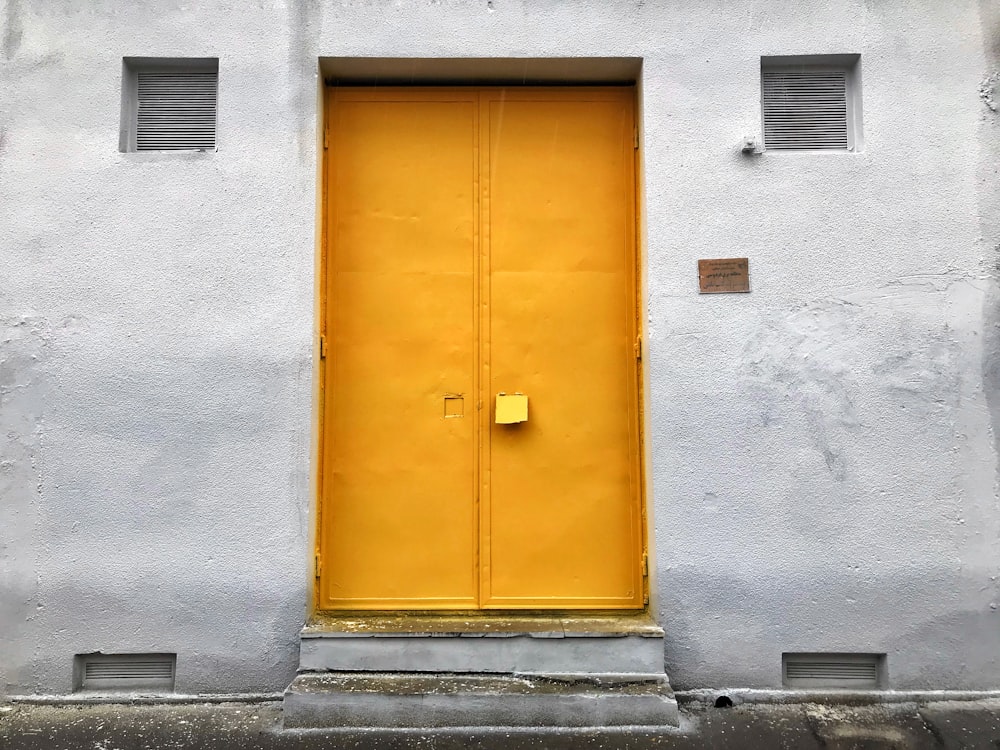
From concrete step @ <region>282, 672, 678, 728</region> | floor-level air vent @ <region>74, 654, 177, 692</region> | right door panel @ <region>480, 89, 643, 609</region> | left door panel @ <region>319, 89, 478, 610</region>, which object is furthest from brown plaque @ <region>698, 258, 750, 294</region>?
floor-level air vent @ <region>74, 654, 177, 692</region>

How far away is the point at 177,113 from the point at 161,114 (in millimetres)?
90

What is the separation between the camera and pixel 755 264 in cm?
384

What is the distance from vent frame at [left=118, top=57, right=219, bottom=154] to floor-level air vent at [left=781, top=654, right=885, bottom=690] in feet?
13.8

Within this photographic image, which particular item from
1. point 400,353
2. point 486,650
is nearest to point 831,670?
point 486,650

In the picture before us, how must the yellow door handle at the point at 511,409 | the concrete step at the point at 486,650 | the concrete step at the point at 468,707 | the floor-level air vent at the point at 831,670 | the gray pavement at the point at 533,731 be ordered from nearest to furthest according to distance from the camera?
1. the gray pavement at the point at 533,731
2. the concrete step at the point at 468,707
3. the concrete step at the point at 486,650
4. the floor-level air vent at the point at 831,670
5. the yellow door handle at the point at 511,409

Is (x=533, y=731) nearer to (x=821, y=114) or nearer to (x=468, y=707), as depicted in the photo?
(x=468, y=707)

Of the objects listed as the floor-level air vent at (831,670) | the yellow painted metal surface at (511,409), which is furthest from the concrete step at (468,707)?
the yellow painted metal surface at (511,409)

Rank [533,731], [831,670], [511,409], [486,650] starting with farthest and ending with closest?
[511,409] < [831,670] < [486,650] < [533,731]

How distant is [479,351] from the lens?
4.02 m

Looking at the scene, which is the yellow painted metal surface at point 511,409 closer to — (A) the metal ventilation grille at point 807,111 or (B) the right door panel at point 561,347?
(B) the right door panel at point 561,347

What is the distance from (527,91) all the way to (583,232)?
2.94 ft

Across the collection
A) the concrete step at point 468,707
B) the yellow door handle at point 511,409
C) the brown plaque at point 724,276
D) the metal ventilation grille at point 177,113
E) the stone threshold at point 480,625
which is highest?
the metal ventilation grille at point 177,113

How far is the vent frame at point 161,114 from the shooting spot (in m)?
3.97

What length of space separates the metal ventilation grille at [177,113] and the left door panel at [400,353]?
666 millimetres
